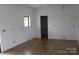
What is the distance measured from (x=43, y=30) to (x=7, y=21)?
4844mm

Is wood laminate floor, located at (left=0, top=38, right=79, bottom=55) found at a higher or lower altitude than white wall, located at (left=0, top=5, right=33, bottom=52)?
lower

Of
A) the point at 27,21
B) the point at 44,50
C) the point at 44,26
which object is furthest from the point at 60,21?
the point at 44,50

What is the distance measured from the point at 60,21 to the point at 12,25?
4147 millimetres

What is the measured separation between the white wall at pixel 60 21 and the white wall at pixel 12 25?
1.84 meters

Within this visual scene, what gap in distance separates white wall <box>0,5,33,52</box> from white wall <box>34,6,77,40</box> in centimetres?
184

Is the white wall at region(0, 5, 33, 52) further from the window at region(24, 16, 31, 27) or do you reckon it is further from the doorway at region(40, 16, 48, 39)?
the doorway at region(40, 16, 48, 39)

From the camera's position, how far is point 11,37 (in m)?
6.66

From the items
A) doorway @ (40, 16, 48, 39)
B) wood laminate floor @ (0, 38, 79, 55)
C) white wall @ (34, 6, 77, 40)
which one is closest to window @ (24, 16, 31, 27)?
white wall @ (34, 6, 77, 40)

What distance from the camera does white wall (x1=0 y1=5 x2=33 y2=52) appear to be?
19.4 ft

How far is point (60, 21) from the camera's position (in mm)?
9562

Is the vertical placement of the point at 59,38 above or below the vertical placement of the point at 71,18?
below
